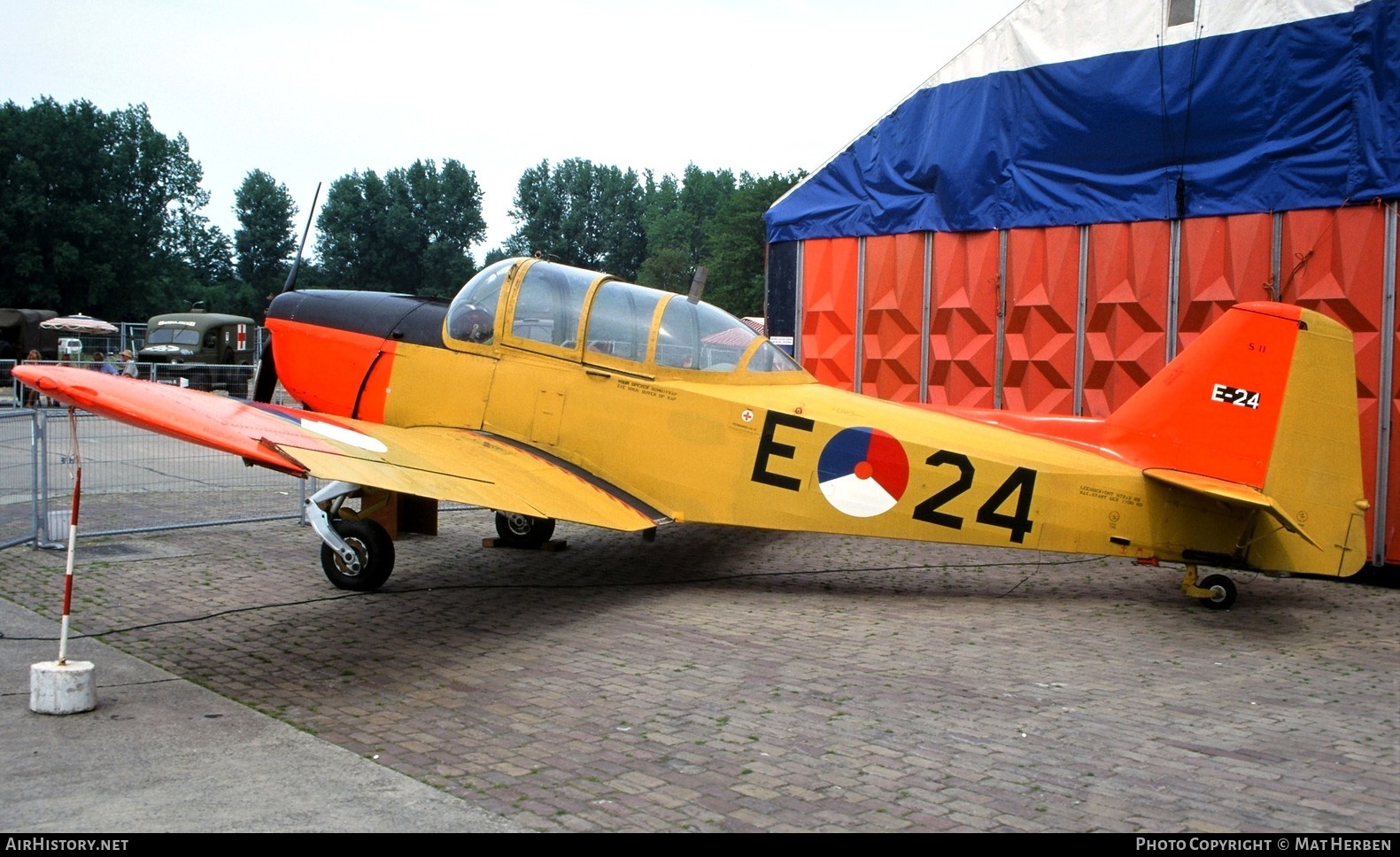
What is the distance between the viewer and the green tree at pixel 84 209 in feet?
191

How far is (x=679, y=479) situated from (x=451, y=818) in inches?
181

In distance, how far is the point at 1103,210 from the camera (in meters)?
11.1

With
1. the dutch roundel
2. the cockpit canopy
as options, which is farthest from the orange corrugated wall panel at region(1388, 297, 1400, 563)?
the cockpit canopy

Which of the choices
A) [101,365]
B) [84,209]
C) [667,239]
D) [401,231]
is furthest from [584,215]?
[101,365]

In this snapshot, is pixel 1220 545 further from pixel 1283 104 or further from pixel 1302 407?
pixel 1283 104

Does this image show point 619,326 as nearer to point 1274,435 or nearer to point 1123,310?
point 1274,435

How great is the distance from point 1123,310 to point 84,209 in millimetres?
65040

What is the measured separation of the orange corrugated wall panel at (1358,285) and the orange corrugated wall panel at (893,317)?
3.96 meters

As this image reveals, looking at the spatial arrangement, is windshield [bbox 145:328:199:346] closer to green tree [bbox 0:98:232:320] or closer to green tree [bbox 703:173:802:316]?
green tree [bbox 0:98:232:320]

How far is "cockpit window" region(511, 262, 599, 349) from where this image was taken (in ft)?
28.0

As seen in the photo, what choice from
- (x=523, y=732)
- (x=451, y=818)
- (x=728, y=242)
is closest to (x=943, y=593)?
(x=523, y=732)

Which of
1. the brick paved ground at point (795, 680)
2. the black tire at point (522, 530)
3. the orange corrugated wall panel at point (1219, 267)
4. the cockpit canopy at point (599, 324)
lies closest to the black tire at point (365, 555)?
the brick paved ground at point (795, 680)

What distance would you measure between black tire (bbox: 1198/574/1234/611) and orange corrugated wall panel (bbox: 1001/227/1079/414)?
3750 millimetres

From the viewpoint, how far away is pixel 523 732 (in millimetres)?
4906
